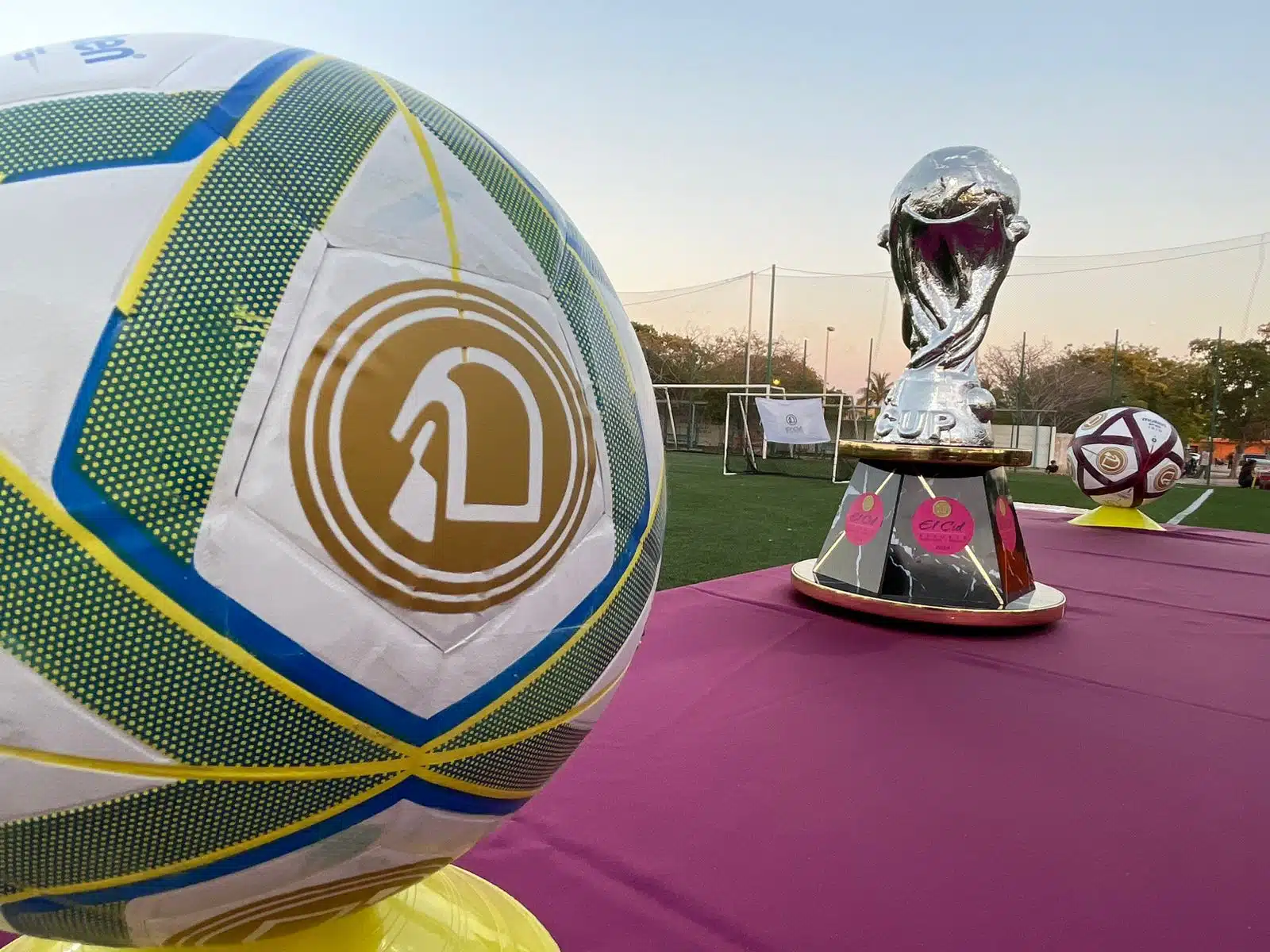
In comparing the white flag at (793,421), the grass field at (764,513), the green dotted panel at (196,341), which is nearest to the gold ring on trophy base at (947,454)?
the grass field at (764,513)

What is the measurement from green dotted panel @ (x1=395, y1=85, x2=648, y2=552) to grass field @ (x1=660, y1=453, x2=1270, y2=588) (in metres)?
3.36

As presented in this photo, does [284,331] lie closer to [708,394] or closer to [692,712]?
[692,712]

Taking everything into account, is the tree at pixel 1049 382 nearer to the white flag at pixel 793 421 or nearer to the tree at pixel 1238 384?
the tree at pixel 1238 384

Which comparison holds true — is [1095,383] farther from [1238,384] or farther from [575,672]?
[575,672]

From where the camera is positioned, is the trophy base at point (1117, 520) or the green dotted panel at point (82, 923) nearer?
the green dotted panel at point (82, 923)

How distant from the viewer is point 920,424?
109 inches

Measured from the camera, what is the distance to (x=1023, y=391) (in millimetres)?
17172

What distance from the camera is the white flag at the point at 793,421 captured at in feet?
35.6

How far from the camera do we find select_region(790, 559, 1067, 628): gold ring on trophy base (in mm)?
2648

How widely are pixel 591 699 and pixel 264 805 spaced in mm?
297

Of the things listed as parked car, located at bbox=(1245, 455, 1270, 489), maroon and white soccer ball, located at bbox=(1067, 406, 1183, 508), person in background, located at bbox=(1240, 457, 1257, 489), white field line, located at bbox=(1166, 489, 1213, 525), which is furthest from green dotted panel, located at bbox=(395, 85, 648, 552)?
person in background, located at bbox=(1240, 457, 1257, 489)

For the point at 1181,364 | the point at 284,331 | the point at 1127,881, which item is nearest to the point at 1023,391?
the point at 1181,364

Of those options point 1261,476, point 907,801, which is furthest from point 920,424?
point 1261,476

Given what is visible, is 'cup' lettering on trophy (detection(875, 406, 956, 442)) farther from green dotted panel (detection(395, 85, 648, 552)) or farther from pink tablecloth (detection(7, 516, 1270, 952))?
green dotted panel (detection(395, 85, 648, 552))
